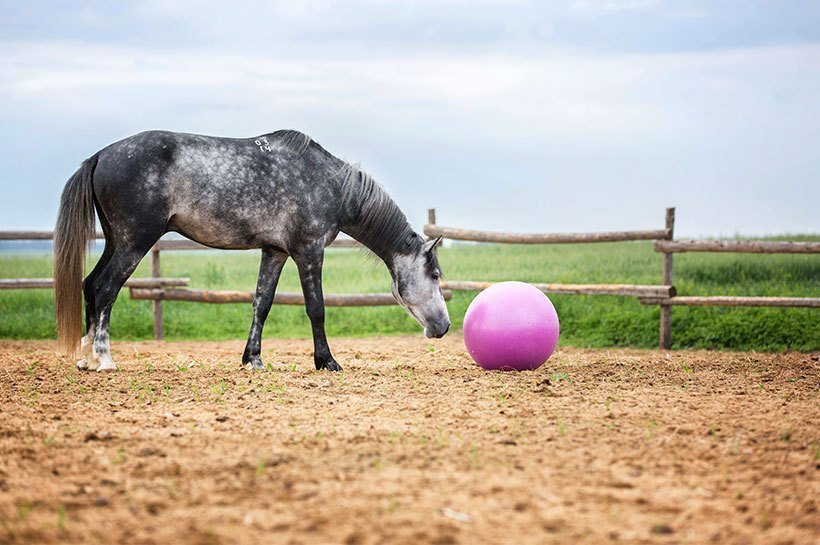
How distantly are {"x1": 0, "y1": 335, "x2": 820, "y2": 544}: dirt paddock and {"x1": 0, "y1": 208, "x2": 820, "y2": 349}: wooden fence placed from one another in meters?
3.58

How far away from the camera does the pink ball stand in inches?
288

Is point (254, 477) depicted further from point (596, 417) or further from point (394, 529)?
point (596, 417)

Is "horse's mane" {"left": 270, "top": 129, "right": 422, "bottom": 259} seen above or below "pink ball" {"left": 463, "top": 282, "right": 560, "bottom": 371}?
above

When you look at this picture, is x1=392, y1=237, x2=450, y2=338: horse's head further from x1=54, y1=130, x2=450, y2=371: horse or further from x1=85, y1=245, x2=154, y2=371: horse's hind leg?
x1=85, y1=245, x2=154, y2=371: horse's hind leg

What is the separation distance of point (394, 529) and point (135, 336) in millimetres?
10514

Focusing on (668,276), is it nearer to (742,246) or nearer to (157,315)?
(742,246)

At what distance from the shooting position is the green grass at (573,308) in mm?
11203

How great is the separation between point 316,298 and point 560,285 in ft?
15.9

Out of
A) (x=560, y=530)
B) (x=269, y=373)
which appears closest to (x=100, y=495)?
(x=560, y=530)

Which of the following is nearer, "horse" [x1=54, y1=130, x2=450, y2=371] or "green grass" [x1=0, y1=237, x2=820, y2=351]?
"horse" [x1=54, y1=130, x2=450, y2=371]

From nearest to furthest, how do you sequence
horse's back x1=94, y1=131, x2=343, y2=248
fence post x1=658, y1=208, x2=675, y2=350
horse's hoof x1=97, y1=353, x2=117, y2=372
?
horse's back x1=94, y1=131, x2=343, y2=248
horse's hoof x1=97, y1=353, x2=117, y2=372
fence post x1=658, y1=208, x2=675, y2=350

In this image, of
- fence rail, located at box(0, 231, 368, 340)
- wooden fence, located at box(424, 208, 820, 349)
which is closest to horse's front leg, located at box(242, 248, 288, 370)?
fence rail, located at box(0, 231, 368, 340)

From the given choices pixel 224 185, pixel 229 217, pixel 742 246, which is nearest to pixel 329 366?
pixel 229 217

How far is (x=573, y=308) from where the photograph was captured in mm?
12438
